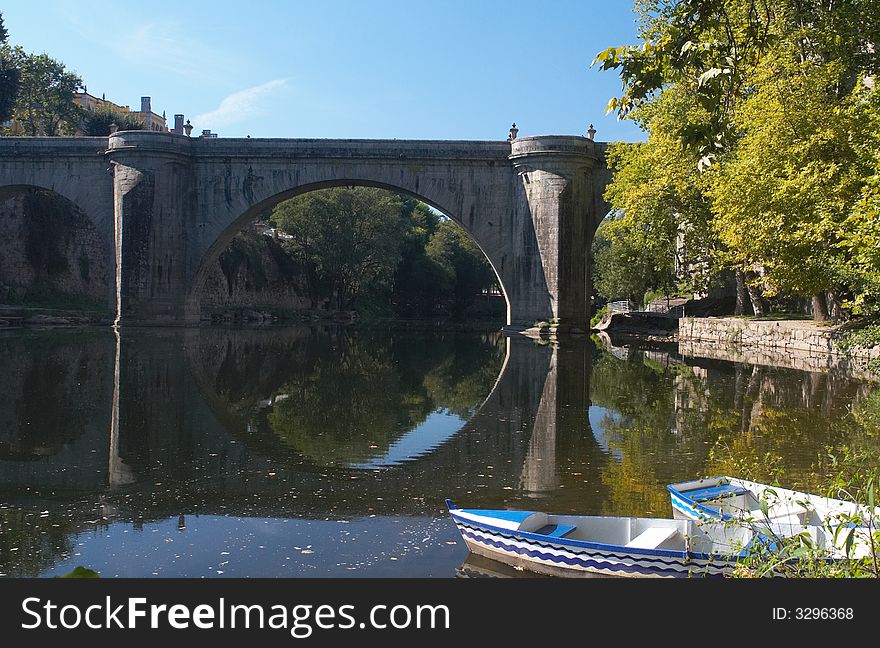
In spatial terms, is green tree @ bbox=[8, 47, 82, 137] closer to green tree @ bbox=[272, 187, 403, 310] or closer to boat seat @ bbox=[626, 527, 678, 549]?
green tree @ bbox=[272, 187, 403, 310]

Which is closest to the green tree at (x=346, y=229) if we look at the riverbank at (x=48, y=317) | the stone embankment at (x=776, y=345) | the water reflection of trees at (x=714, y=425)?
the riverbank at (x=48, y=317)

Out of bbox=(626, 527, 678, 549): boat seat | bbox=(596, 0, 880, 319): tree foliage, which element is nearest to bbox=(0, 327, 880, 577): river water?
bbox=(626, 527, 678, 549): boat seat

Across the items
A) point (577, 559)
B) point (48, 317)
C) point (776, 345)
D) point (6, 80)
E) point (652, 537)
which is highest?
point (6, 80)

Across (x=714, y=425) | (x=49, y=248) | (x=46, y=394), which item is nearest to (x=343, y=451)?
(x=714, y=425)

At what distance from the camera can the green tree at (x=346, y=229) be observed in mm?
50281

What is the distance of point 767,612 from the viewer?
317 centimetres

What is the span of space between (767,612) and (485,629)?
1.03 meters

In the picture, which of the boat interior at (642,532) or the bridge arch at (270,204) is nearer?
the boat interior at (642,532)

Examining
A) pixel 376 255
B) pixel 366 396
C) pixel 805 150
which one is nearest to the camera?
pixel 366 396

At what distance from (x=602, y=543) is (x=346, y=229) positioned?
46.3 m

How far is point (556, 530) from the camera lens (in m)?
5.33

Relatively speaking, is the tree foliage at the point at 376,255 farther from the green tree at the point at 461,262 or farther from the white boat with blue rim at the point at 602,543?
the white boat with blue rim at the point at 602,543

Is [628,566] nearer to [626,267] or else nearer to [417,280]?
[626,267]

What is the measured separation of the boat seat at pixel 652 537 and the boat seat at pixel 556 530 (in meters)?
0.37
